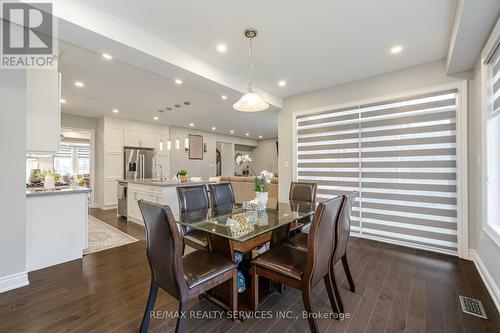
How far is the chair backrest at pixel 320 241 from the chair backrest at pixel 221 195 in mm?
1602

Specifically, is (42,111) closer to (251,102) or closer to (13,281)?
(13,281)

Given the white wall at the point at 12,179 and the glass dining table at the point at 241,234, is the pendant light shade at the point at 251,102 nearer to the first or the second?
the glass dining table at the point at 241,234

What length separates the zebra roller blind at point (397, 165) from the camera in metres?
3.08

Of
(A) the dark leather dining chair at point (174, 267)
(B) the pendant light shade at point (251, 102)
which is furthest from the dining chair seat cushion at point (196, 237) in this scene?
(B) the pendant light shade at point (251, 102)

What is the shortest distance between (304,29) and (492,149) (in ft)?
7.79

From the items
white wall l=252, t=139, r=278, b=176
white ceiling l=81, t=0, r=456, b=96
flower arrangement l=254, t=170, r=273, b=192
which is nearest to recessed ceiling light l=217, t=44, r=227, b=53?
white ceiling l=81, t=0, r=456, b=96

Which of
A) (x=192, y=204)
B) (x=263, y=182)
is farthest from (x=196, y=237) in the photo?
(x=263, y=182)

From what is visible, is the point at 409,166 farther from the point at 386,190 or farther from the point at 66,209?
the point at 66,209

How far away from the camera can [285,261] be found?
1.73m

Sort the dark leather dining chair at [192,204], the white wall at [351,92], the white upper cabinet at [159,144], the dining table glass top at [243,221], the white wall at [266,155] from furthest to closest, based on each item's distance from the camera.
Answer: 1. the white wall at [266,155]
2. the white upper cabinet at [159,144]
3. the white wall at [351,92]
4. the dark leather dining chair at [192,204]
5. the dining table glass top at [243,221]

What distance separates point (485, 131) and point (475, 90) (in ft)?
2.49

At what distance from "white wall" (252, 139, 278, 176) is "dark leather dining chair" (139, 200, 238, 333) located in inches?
399

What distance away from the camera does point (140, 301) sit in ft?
6.52

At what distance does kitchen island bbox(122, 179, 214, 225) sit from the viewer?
13.8 ft
